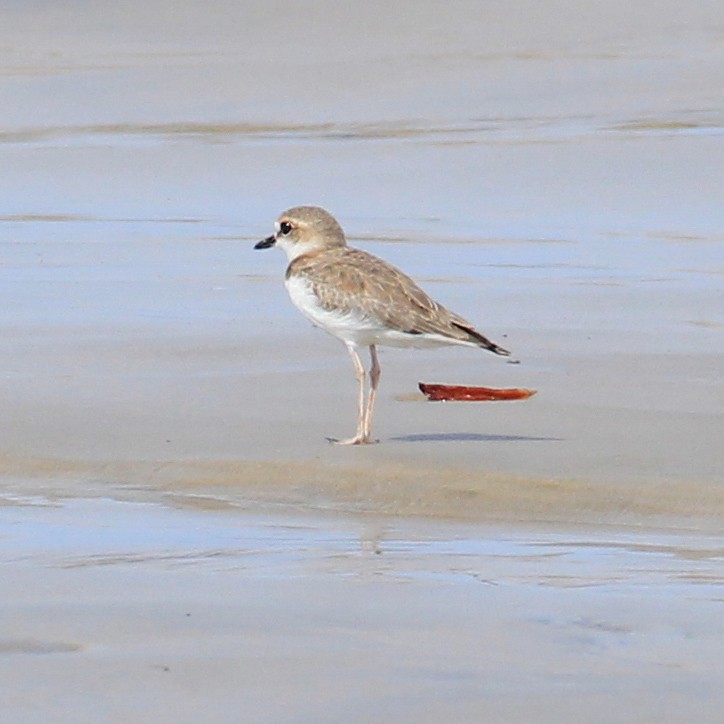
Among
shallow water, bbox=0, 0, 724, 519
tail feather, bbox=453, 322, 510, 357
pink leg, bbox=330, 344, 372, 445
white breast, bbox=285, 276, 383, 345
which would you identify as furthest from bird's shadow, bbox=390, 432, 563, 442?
white breast, bbox=285, 276, 383, 345

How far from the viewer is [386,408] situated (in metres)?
7.33

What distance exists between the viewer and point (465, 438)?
21.8 ft

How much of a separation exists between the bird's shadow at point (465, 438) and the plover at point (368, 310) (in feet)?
0.54

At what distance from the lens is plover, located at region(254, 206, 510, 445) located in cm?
677

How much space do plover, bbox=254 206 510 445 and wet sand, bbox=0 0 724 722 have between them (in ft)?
0.94

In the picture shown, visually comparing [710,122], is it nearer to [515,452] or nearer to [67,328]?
[67,328]

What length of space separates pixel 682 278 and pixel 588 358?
6.08ft

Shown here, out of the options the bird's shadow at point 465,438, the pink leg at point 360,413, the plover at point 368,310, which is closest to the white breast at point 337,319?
the plover at point 368,310

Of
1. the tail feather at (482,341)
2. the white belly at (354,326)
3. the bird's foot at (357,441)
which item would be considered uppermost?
the white belly at (354,326)

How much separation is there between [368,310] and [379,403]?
62cm

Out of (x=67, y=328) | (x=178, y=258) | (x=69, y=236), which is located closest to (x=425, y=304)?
(x=67, y=328)

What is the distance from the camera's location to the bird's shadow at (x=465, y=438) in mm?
6587

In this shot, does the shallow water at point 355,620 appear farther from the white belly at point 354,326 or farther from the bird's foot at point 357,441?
the white belly at point 354,326

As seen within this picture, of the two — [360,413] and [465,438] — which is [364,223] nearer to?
[360,413]
